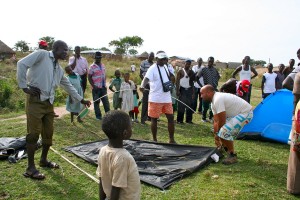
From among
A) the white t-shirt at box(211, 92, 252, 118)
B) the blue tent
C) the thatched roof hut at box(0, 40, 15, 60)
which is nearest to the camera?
the white t-shirt at box(211, 92, 252, 118)

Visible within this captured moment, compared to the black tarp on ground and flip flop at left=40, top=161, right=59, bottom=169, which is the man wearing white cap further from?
flip flop at left=40, top=161, right=59, bottom=169

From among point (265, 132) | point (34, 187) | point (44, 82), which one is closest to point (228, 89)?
point (265, 132)

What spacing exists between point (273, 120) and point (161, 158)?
282 cm

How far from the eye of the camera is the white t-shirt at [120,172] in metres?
2.29

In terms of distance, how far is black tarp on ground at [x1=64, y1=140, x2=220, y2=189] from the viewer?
431 centimetres

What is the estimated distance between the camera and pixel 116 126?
2389mm

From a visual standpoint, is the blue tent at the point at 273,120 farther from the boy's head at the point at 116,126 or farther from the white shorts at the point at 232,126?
the boy's head at the point at 116,126

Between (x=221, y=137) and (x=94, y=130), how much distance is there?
10.8ft

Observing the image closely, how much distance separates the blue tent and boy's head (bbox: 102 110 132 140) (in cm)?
472

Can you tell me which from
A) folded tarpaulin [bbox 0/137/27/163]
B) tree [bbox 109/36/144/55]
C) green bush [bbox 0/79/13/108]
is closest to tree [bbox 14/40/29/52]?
tree [bbox 109/36/144/55]

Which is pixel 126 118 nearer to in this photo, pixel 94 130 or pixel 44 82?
pixel 44 82

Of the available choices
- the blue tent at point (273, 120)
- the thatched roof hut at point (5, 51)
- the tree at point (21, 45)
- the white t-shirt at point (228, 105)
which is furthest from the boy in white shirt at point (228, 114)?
the tree at point (21, 45)

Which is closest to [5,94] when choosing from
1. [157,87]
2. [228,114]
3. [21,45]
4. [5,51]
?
[157,87]

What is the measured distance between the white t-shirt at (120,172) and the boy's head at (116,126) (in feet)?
0.35
